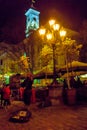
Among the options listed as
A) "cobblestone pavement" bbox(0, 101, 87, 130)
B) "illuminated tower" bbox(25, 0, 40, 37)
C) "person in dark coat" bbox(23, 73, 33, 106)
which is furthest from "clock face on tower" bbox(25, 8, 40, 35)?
"cobblestone pavement" bbox(0, 101, 87, 130)

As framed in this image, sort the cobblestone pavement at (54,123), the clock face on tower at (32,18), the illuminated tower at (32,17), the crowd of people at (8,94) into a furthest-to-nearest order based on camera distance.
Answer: the illuminated tower at (32,17)
the clock face on tower at (32,18)
the crowd of people at (8,94)
the cobblestone pavement at (54,123)

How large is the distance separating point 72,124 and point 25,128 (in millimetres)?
1641

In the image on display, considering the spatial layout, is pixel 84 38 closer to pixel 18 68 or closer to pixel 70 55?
pixel 70 55

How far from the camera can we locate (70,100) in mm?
14000

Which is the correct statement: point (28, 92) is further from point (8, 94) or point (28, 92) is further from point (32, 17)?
point (32, 17)

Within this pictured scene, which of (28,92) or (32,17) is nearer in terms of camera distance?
(28,92)

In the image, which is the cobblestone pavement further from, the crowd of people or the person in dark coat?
the person in dark coat

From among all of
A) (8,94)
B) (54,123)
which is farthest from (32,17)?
(54,123)

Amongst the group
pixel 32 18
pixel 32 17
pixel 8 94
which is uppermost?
pixel 32 17

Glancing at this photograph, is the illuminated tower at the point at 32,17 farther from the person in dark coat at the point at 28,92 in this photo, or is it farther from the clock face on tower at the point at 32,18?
the person in dark coat at the point at 28,92

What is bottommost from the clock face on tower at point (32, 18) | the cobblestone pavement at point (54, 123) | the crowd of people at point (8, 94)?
the cobblestone pavement at point (54, 123)

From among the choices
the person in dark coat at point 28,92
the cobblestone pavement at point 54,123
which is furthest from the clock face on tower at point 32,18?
the cobblestone pavement at point 54,123

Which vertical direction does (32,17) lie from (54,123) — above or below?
above

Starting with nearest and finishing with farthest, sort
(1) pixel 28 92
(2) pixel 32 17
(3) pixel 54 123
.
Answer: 1. (3) pixel 54 123
2. (1) pixel 28 92
3. (2) pixel 32 17
